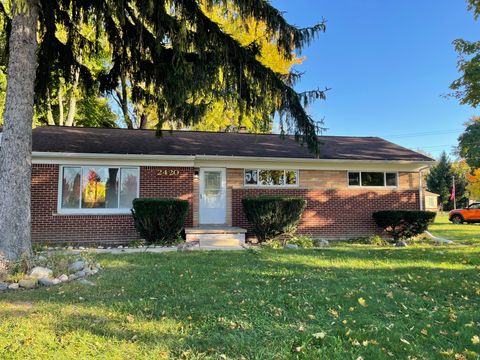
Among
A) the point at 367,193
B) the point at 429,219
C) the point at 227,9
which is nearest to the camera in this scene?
the point at 227,9

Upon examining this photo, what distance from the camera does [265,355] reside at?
3180 mm

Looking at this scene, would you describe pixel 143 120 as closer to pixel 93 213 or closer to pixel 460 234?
pixel 93 213

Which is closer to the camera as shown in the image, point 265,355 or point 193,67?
point 265,355

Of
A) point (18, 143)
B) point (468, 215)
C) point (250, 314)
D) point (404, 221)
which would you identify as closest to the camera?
point (250, 314)

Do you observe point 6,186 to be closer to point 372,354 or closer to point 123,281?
point 123,281

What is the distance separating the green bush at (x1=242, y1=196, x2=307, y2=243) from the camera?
11.5m

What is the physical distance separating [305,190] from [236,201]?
2501 millimetres

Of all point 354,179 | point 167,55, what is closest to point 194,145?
point 167,55

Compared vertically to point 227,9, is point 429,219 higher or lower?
lower

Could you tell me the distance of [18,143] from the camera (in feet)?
21.9

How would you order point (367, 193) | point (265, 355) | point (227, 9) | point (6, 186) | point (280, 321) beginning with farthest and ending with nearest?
point (367, 193)
point (227, 9)
point (6, 186)
point (280, 321)
point (265, 355)

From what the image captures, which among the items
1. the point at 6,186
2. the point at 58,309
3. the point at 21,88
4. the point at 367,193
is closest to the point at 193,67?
the point at 21,88

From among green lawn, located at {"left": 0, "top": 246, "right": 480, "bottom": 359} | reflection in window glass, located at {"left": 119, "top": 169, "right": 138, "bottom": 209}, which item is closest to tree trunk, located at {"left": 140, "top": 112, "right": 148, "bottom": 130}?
reflection in window glass, located at {"left": 119, "top": 169, "right": 138, "bottom": 209}

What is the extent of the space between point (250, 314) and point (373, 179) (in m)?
10.8
